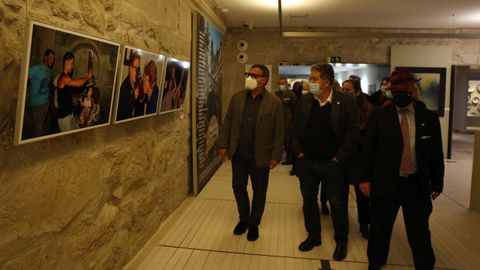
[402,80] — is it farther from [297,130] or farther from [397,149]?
[297,130]

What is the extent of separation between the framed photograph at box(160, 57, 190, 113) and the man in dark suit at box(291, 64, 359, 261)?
114cm

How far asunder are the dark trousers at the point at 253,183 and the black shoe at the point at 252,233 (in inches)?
1.5

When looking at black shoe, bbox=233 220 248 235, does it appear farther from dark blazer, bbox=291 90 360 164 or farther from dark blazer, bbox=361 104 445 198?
dark blazer, bbox=361 104 445 198

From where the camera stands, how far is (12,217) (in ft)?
4.99

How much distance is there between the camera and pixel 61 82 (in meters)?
1.62

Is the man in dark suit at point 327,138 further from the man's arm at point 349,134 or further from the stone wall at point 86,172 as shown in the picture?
the stone wall at point 86,172

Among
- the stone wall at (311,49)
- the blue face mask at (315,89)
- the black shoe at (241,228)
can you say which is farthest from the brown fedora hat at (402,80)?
the stone wall at (311,49)

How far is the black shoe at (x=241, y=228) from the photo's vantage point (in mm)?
3337

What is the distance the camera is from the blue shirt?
4.66ft

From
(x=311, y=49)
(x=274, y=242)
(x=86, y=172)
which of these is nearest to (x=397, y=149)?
(x=274, y=242)

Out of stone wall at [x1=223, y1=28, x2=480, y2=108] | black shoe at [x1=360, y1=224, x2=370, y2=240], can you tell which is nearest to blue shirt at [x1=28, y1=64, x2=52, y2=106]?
black shoe at [x1=360, y1=224, x2=370, y2=240]

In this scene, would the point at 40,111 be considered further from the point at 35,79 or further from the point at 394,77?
the point at 394,77

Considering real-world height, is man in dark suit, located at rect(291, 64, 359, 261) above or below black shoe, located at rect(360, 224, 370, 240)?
above

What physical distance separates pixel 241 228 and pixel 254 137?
876mm
